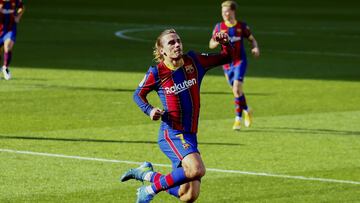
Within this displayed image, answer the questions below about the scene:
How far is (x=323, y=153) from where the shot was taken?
1792 cm

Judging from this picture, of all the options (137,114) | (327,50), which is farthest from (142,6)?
(137,114)

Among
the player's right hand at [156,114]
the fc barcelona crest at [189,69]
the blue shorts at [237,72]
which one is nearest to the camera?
the player's right hand at [156,114]

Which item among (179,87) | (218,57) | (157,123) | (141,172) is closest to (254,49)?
(157,123)

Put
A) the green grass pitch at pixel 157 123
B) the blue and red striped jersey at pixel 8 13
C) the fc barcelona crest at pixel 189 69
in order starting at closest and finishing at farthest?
the fc barcelona crest at pixel 189 69 < the green grass pitch at pixel 157 123 < the blue and red striped jersey at pixel 8 13

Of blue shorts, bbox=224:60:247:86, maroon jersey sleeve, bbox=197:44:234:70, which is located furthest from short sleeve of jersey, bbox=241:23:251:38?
maroon jersey sleeve, bbox=197:44:234:70

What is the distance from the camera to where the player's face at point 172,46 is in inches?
510

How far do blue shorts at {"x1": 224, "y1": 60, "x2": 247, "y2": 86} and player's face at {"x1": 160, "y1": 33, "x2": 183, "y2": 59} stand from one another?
810 cm

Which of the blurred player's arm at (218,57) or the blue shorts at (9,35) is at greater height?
the blurred player's arm at (218,57)

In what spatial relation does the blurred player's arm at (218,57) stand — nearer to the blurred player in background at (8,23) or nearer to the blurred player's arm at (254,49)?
the blurred player's arm at (254,49)

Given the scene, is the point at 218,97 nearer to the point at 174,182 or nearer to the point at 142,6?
the point at 174,182

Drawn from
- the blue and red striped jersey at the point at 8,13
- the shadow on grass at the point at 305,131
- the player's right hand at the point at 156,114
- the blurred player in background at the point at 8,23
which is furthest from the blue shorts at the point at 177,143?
the blue and red striped jersey at the point at 8,13

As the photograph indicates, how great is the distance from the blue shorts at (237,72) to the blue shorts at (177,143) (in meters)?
8.10

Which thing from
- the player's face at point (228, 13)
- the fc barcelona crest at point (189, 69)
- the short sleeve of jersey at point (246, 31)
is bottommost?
the short sleeve of jersey at point (246, 31)

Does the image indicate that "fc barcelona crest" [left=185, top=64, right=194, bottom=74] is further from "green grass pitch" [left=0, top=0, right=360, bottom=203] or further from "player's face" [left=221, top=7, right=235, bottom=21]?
"player's face" [left=221, top=7, right=235, bottom=21]
